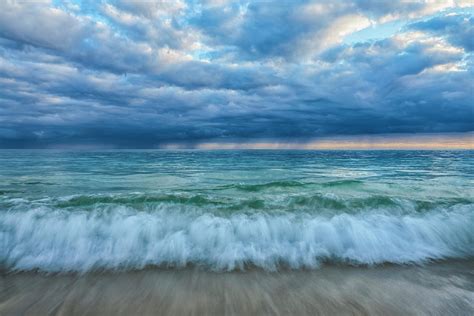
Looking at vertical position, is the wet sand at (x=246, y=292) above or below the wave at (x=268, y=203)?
below

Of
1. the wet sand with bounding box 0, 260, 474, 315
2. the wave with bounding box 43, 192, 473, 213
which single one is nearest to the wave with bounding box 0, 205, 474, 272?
the wet sand with bounding box 0, 260, 474, 315

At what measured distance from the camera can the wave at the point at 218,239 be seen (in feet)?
16.4

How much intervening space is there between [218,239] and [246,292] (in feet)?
6.11

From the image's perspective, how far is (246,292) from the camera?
3.96 metres

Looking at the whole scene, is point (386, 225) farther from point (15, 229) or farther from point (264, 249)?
point (15, 229)

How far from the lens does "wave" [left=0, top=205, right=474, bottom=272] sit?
5.00 meters

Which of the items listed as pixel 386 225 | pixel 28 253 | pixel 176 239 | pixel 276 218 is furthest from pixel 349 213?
pixel 28 253

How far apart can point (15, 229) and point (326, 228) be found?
671 cm

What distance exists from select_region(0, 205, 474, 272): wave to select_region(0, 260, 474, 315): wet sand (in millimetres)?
341

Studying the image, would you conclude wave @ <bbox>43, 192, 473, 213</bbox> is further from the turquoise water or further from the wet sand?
the wet sand

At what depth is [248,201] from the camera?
828cm

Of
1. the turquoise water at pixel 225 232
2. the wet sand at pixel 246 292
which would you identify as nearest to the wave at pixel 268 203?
the turquoise water at pixel 225 232

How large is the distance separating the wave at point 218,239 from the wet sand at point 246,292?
341 millimetres

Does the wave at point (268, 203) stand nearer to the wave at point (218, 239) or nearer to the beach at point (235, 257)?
the beach at point (235, 257)
